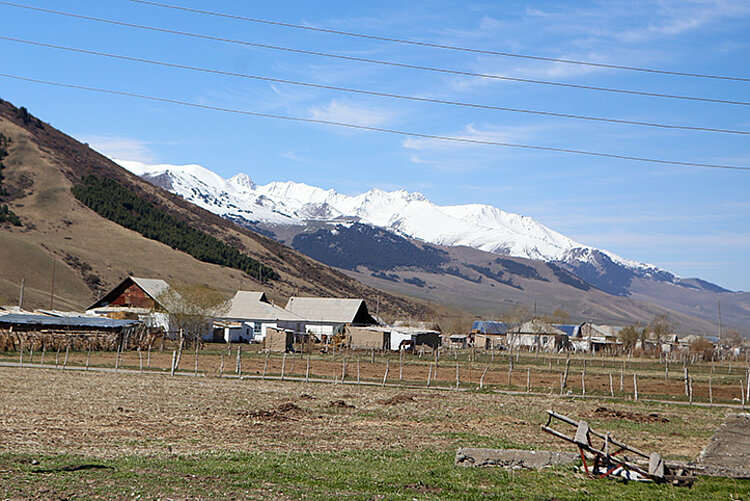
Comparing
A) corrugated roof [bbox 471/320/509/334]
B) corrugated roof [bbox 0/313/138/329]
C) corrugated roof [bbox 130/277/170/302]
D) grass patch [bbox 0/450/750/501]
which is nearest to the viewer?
grass patch [bbox 0/450/750/501]

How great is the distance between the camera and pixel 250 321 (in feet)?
336

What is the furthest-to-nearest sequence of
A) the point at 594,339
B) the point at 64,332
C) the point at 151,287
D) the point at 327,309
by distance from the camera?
the point at 594,339 < the point at 327,309 < the point at 151,287 < the point at 64,332

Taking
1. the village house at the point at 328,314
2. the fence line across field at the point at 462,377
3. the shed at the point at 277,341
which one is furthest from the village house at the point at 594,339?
the fence line across field at the point at 462,377

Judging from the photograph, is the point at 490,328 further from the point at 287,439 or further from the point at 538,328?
the point at 287,439

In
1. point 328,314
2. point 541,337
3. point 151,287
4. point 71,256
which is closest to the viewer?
point 151,287

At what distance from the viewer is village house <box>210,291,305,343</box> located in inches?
3856

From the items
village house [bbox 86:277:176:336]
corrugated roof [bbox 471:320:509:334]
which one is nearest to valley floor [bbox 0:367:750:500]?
village house [bbox 86:277:176:336]

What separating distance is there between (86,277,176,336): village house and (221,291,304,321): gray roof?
8.54 metres

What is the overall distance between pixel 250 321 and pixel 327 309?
49.9ft

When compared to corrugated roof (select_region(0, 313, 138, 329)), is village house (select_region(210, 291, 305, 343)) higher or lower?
higher

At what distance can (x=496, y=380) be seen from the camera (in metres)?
54.7

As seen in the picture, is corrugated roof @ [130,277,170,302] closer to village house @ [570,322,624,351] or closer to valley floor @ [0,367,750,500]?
valley floor @ [0,367,750,500]

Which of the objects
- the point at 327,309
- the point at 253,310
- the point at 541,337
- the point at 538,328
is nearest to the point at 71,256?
the point at 327,309

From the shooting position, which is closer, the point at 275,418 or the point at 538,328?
the point at 275,418
